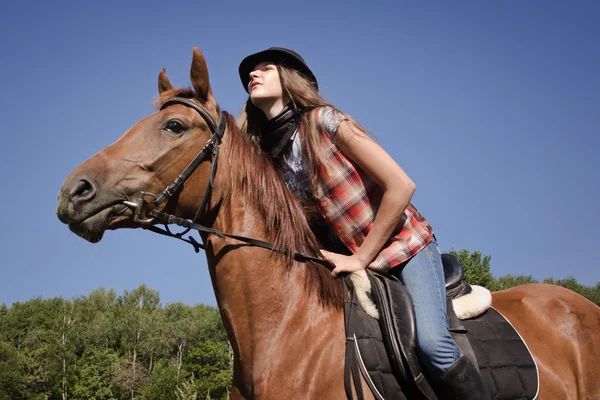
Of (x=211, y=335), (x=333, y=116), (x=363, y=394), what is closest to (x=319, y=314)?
(x=363, y=394)

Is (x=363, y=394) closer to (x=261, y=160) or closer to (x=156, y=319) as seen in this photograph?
(x=261, y=160)

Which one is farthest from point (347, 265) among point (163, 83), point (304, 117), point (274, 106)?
point (163, 83)

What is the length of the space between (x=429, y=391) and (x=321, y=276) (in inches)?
43.8

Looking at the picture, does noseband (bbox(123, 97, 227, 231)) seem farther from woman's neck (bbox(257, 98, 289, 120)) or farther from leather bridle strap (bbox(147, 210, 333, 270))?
woman's neck (bbox(257, 98, 289, 120))

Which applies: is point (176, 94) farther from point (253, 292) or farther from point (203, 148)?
point (253, 292)

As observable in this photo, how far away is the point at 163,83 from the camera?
4305 mm

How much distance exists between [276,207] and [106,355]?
8746 centimetres

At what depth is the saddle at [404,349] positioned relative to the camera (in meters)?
3.44

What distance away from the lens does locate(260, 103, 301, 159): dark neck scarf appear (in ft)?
13.9

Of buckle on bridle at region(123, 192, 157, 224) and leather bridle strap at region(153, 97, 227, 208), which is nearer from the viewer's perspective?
buckle on bridle at region(123, 192, 157, 224)

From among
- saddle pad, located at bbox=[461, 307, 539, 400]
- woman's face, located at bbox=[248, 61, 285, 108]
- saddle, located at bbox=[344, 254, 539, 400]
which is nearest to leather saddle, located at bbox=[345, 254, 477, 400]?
saddle, located at bbox=[344, 254, 539, 400]

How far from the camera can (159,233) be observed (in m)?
3.80

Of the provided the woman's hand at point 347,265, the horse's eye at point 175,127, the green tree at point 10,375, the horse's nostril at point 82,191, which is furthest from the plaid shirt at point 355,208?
the green tree at point 10,375

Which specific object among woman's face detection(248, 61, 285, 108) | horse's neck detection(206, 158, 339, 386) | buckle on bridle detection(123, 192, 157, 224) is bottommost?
horse's neck detection(206, 158, 339, 386)
